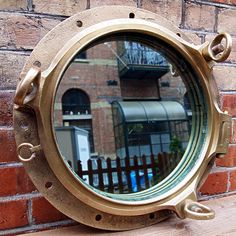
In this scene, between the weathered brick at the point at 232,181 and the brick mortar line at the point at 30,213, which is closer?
the brick mortar line at the point at 30,213

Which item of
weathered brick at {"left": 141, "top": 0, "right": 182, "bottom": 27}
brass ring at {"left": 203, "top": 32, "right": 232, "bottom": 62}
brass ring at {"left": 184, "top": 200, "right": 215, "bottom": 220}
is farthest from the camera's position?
weathered brick at {"left": 141, "top": 0, "right": 182, "bottom": 27}

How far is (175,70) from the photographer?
804mm

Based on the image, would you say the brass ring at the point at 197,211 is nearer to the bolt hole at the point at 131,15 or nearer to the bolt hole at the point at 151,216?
the bolt hole at the point at 151,216

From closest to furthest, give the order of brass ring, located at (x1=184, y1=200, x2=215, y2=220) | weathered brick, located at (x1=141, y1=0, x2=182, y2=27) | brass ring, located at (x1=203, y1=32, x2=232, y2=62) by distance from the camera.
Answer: brass ring, located at (x1=184, y1=200, x2=215, y2=220) → brass ring, located at (x1=203, y1=32, x2=232, y2=62) → weathered brick, located at (x1=141, y1=0, x2=182, y2=27)

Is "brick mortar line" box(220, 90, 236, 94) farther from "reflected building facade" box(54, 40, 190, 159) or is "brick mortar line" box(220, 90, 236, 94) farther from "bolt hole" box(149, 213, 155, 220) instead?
"bolt hole" box(149, 213, 155, 220)

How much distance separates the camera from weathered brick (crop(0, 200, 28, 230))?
682mm

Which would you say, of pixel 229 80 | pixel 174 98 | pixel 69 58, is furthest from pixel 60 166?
pixel 229 80

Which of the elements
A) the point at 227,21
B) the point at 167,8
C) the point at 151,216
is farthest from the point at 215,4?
the point at 151,216

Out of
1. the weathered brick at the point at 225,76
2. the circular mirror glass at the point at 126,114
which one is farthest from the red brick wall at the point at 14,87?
the weathered brick at the point at 225,76

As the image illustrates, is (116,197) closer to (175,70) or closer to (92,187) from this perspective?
(92,187)

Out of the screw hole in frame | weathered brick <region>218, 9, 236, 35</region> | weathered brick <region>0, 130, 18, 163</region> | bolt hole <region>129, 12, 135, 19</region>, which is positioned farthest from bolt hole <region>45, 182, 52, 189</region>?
weathered brick <region>218, 9, 236, 35</region>

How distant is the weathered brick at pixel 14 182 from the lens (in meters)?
0.68

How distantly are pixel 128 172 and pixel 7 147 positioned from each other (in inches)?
11.4

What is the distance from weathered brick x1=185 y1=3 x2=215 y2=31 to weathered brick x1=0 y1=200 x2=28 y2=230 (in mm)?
646
